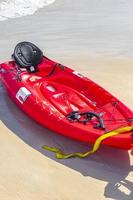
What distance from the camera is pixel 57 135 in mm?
4992

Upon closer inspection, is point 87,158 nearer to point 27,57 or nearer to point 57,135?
point 57,135

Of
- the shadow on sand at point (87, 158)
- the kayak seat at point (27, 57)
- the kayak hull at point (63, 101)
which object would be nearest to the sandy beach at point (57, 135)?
the shadow on sand at point (87, 158)

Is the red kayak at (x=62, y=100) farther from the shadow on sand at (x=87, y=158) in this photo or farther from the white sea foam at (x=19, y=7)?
the white sea foam at (x=19, y=7)

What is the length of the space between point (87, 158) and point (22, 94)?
1200mm

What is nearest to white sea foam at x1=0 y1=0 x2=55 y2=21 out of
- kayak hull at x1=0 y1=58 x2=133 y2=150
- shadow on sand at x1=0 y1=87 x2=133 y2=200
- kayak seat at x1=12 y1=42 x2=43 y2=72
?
kayak seat at x1=12 y1=42 x2=43 y2=72

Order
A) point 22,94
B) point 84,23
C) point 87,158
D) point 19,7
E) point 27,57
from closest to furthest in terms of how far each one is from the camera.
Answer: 1. point 87,158
2. point 22,94
3. point 27,57
4. point 84,23
5. point 19,7

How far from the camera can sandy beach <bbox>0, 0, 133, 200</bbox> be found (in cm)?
424

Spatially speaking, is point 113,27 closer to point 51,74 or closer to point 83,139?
point 51,74

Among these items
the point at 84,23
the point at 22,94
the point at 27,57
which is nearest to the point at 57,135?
the point at 22,94

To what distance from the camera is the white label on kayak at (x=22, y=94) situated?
5223 mm

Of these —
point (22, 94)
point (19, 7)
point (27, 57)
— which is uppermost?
point (27, 57)

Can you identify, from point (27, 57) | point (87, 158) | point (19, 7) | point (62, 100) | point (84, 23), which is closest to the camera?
point (87, 158)

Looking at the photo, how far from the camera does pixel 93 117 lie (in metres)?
4.85

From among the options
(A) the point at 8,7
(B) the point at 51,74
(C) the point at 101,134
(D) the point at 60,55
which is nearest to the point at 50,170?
(C) the point at 101,134
